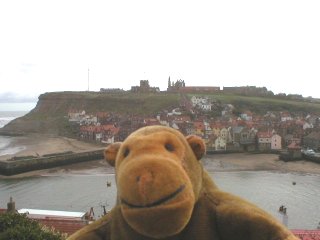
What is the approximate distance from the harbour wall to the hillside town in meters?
7.35

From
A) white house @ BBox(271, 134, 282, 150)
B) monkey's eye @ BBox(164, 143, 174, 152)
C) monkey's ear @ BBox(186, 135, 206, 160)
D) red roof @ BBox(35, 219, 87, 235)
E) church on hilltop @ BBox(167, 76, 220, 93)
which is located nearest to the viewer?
monkey's eye @ BBox(164, 143, 174, 152)

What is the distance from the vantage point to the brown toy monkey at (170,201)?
8.86ft

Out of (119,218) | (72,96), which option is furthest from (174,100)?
(119,218)

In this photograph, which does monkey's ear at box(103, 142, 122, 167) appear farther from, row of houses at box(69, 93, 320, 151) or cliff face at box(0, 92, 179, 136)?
cliff face at box(0, 92, 179, 136)

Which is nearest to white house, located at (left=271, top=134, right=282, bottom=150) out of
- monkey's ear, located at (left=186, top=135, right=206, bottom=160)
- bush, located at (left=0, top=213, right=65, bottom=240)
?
bush, located at (left=0, top=213, right=65, bottom=240)

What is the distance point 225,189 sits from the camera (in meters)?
30.3

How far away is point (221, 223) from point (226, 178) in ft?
105

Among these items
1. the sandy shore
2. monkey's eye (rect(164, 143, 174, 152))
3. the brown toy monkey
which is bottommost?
the sandy shore

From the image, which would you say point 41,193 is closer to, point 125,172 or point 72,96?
point 125,172

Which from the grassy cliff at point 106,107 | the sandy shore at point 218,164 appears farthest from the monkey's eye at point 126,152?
the grassy cliff at point 106,107

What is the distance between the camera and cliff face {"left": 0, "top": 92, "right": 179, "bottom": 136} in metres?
72.6

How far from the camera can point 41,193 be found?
2873cm

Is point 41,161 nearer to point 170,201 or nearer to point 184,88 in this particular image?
point 170,201

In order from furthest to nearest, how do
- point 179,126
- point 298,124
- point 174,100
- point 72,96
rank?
point 72,96, point 174,100, point 298,124, point 179,126
